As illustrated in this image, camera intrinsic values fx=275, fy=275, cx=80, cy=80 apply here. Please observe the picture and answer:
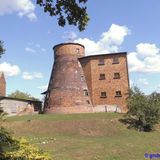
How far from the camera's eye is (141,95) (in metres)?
32.8

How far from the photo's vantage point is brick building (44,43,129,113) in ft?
152

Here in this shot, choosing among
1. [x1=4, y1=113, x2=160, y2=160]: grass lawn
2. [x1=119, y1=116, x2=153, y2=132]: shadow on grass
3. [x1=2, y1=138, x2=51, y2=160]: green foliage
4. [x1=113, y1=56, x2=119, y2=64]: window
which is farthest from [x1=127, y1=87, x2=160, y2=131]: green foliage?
[x1=2, y1=138, x2=51, y2=160]: green foliage

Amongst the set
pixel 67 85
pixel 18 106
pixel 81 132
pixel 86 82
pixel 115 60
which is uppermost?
pixel 115 60

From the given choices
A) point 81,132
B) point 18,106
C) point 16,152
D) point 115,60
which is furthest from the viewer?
point 18,106

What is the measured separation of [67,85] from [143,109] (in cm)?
1776

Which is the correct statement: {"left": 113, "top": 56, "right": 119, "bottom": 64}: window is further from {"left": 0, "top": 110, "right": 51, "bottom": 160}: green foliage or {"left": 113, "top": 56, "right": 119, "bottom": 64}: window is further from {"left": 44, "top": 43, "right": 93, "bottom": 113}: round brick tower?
{"left": 0, "top": 110, "right": 51, "bottom": 160}: green foliage

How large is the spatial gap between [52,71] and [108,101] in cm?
1152

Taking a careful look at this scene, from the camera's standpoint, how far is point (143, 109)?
104 ft

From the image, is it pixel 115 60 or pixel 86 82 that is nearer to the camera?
pixel 115 60

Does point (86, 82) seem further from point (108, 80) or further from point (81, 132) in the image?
point (81, 132)

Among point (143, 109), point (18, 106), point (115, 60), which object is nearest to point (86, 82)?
point (115, 60)

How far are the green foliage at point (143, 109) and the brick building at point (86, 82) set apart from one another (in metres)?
13.0

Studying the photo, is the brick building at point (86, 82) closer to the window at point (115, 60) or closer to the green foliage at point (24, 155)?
the window at point (115, 60)

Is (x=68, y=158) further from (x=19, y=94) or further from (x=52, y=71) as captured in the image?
(x=19, y=94)
